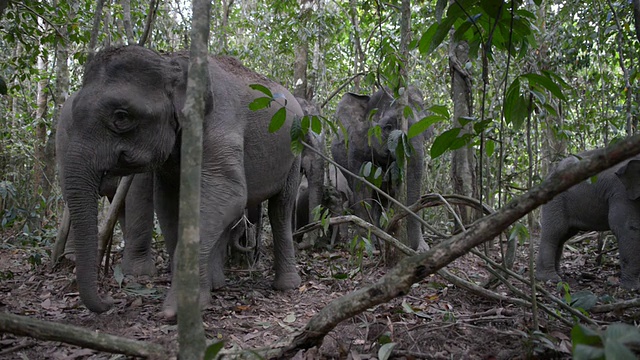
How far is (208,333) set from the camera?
326 cm

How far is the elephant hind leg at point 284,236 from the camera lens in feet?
16.6

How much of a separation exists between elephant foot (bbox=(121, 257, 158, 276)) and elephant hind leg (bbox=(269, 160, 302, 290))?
4.25 feet

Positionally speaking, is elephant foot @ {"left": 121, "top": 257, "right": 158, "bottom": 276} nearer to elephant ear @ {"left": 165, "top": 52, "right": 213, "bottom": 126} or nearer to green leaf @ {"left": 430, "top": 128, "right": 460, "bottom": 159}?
elephant ear @ {"left": 165, "top": 52, "right": 213, "bottom": 126}

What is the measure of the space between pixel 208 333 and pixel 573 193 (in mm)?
4325

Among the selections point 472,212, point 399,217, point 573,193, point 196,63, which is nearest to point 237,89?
point 399,217

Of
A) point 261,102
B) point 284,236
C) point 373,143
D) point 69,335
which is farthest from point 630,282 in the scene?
point 69,335

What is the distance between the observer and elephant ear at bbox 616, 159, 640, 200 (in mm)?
5035

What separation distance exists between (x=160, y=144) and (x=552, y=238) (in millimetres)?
4308

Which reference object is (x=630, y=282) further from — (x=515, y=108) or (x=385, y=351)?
(x=385, y=351)

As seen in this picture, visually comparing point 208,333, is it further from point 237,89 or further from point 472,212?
point 472,212

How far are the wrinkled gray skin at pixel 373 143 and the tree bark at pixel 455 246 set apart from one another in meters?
5.07

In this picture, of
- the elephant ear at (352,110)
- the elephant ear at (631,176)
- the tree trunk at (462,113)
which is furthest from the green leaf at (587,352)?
the elephant ear at (352,110)

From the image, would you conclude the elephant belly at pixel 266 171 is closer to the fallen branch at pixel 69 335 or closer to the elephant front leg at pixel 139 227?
the elephant front leg at pixel 139 227

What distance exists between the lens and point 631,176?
16.7 ft
